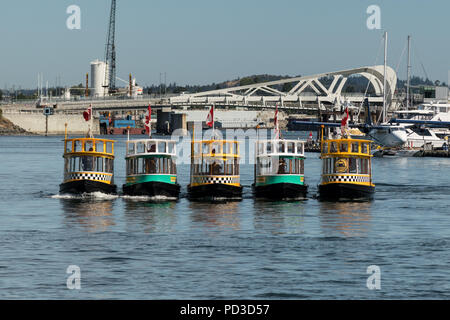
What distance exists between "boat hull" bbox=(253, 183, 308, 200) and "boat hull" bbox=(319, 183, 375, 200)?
1368 millimetres

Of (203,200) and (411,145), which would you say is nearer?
(203,200)

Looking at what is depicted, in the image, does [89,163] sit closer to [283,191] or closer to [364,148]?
[283,191]

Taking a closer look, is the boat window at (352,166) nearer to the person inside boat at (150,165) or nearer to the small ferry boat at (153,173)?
the small ferry boat at (153,173)

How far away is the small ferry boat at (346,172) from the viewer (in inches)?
2388

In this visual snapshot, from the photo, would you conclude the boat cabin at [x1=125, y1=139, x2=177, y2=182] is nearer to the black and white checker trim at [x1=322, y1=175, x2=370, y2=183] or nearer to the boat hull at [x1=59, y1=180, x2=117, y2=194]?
the boat hull at [x1=59, y1=180, x2=117, y2=194]

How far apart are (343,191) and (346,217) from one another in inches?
325

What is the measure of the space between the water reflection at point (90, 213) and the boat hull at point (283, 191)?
10.5m

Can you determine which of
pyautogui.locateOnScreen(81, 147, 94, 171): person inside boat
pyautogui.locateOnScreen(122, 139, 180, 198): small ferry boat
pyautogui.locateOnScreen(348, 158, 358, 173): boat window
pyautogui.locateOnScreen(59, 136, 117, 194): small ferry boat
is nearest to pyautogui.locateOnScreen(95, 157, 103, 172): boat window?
pyautogui.locateOnScreen(59, 136, 117, 194): small ferry boat

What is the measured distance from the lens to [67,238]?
43.2 m
